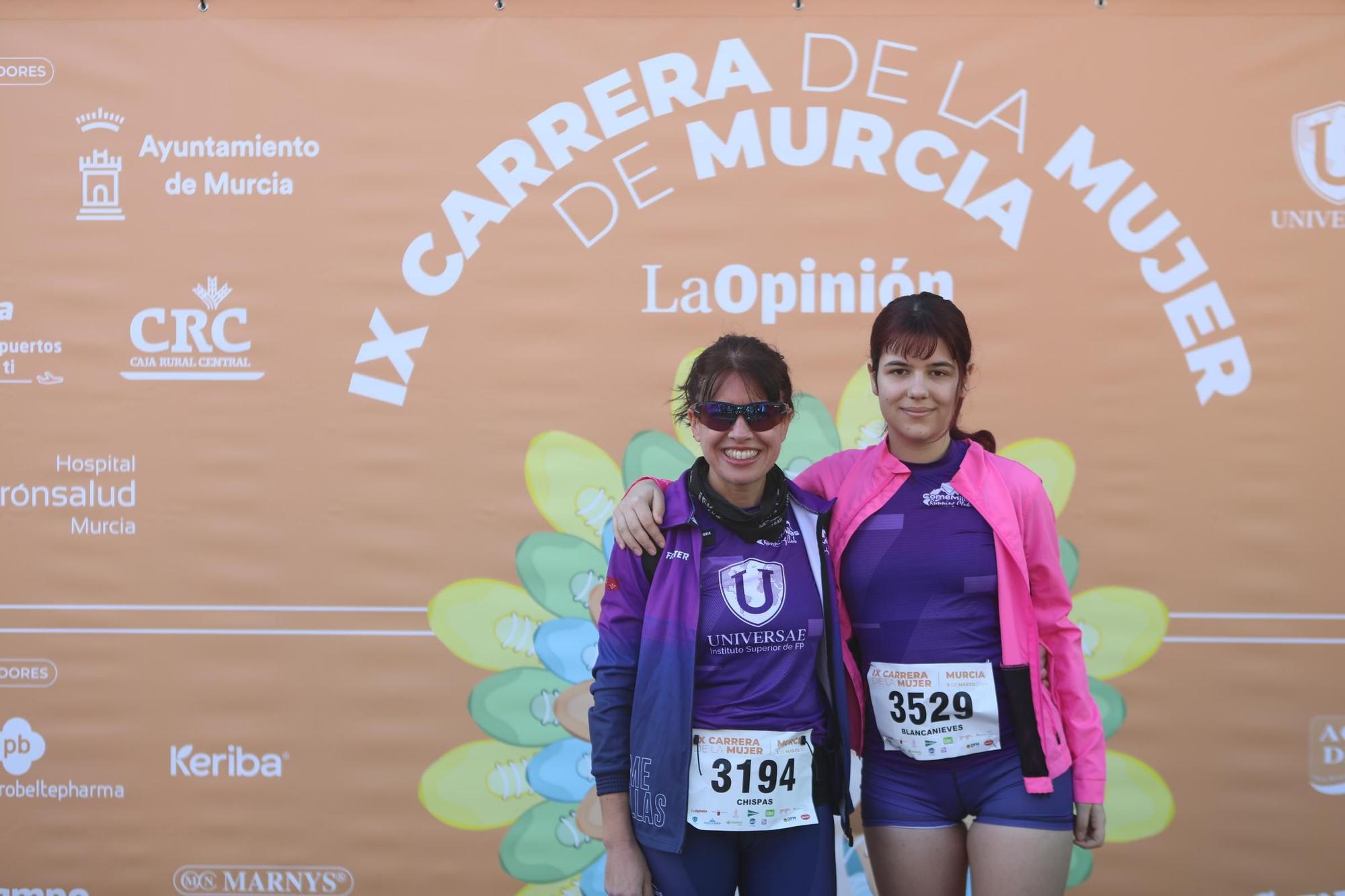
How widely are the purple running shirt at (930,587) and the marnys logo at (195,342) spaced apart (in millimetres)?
1996

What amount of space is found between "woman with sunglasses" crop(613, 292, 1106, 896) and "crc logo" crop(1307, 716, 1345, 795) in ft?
4.63

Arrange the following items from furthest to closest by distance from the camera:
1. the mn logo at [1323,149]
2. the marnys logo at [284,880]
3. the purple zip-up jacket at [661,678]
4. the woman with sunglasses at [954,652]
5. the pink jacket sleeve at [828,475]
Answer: the marnys logo at [284,880] < the mn logo at [1323,149] < the pink jacket sleeve at [828,475] < the woman with sunglasses at [954,652] < the purple zip-up jacket at [661,678]

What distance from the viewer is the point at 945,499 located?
191 centimetres

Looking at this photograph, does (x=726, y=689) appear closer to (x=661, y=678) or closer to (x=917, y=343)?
(x=661, y=678)

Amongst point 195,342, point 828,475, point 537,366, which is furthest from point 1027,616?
point 195,342

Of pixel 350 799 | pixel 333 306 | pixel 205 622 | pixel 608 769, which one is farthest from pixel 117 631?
pixel 608 769

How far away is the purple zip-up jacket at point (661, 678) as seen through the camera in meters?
1.74

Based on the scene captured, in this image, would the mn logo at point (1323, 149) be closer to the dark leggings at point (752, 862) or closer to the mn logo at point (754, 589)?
the mn logo at point (754, 589)

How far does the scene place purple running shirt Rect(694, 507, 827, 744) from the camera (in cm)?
176

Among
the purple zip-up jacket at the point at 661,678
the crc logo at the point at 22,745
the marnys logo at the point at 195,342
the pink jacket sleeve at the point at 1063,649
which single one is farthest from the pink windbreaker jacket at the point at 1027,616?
the crc logo at the point at 22,745

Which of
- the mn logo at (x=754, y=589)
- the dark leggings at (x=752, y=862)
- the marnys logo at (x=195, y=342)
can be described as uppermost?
the marnys logo at (x=195, y=342)

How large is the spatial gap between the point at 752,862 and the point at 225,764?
1.89m

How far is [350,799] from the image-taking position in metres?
2.98

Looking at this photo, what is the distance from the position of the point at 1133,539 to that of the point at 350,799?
94.3 inches
